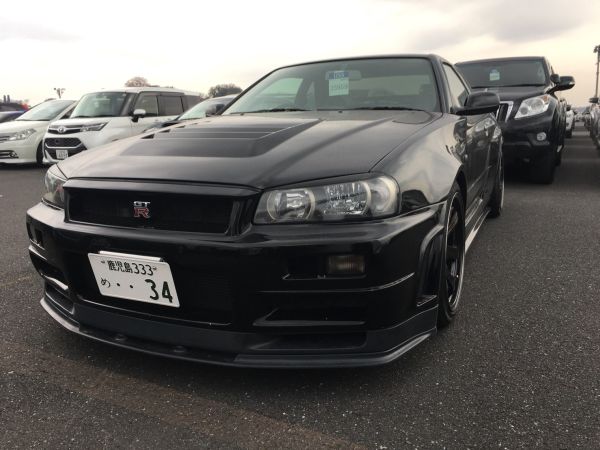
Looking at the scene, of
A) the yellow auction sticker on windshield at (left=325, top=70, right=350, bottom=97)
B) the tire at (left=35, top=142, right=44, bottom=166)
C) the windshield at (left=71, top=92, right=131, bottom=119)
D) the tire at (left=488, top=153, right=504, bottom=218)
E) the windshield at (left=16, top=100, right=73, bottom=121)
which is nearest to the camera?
the yellow auction sticker on windshield at (left=325, top=70, right=350, bottom=97)

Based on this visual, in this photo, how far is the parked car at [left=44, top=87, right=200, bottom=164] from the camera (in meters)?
8.77

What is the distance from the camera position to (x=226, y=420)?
5.73 feet

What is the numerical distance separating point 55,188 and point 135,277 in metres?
0.70

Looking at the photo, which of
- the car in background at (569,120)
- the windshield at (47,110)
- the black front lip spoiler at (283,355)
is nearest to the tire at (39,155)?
the windshield at (47,110)

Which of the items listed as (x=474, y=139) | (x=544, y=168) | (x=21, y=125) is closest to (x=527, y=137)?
(x=544, y=168)

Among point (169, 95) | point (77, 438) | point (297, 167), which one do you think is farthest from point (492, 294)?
point (169, 95)

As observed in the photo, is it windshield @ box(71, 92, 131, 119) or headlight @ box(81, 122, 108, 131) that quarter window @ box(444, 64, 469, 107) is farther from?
windshield @ box(71, 92, 131, 119)

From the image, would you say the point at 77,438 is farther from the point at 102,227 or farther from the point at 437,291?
the point at 437,291

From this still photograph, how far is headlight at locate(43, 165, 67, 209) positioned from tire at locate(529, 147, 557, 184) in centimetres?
557

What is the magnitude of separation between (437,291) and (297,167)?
2.51 feet

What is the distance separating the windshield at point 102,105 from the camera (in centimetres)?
925

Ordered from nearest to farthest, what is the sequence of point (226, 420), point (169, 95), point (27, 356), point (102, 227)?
point (226, 420) → point (102, 227) → point (27, 356) → point (169, 95)

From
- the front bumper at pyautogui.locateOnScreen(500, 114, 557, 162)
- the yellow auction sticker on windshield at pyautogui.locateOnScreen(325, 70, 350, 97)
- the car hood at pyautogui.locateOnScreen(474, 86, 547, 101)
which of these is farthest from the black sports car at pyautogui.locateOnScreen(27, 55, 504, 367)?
the car hood at pyautogui.locateOnScreen(474, 86, 547, 101)

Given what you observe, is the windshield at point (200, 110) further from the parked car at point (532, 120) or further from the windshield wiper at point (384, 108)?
the windshield wiper at point (384, 108)
